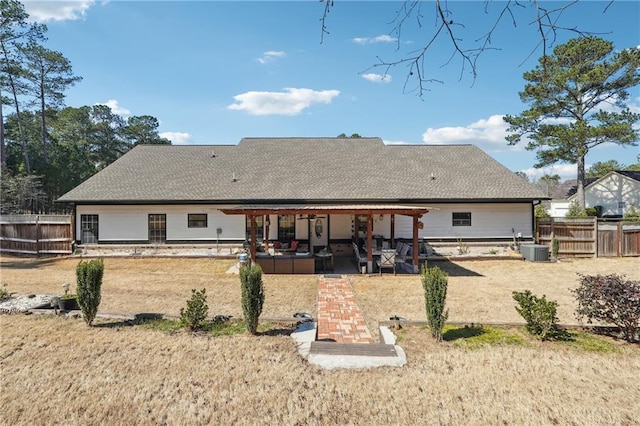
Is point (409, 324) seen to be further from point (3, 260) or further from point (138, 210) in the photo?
point (3, 260)

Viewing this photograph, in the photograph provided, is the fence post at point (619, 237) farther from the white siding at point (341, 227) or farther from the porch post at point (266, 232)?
the porch post at point (266, 232)

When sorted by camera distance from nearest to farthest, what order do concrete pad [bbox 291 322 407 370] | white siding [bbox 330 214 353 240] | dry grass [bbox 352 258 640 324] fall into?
concrete pad [bbox 291 322 407 370] < dry grass [bbox 352 258 640 324] < white siding [bbox 330 214 353 240]

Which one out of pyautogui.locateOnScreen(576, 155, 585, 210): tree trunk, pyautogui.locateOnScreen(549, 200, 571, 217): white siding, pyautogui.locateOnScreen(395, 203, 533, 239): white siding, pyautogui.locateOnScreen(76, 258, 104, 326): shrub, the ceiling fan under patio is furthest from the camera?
pyautogui.locateOnScreen(549, 200, 571, 217): white siding

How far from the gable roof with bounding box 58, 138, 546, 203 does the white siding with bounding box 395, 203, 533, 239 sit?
66 cm

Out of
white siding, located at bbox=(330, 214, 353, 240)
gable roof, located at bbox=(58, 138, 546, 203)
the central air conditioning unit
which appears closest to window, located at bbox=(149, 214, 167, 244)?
gable roof, located at bbox=(58, 138, 546, 203)

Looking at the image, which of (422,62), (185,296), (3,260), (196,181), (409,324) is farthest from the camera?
(196,181)

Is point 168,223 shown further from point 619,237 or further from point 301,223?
point 619,237

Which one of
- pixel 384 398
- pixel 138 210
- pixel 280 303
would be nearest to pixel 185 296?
pixel 280 303

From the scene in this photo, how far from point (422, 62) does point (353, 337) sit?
537cm

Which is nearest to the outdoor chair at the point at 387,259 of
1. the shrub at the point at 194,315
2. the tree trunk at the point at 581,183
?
the shrub at the point at 194,315

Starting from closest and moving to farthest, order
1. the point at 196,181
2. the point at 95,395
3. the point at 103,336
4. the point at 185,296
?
the point at 95,395, the point at 103,336, the point at 185,296, the point at 196,181

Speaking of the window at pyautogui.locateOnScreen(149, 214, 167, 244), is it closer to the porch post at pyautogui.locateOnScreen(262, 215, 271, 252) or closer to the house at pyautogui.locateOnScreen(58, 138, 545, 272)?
the house at pyautogui.locateOnScreen(58, 138, 545, 272)

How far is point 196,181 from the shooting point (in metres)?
18.1

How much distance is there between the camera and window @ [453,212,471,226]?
56.1ft
